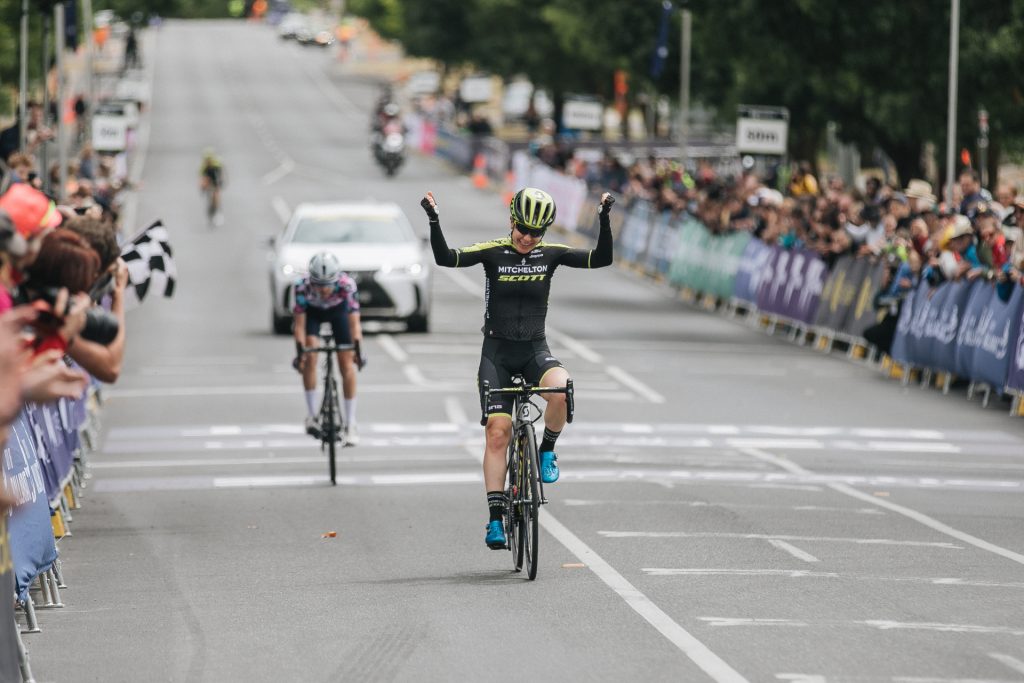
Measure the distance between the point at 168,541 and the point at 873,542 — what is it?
447cm

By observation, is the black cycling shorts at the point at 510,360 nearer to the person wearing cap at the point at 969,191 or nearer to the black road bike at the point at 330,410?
the black road bike at the point at 330,410

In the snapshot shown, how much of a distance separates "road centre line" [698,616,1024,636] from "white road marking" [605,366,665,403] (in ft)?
41.2

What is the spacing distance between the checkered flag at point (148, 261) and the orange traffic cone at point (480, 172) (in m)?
50.2

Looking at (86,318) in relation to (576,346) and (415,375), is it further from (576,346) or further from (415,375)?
(576,346)

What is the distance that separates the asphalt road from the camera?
9.73 meters

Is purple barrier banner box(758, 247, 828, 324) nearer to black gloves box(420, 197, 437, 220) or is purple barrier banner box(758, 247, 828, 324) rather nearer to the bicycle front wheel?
the bicycle front wheel

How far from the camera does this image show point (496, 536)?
12.0 meters

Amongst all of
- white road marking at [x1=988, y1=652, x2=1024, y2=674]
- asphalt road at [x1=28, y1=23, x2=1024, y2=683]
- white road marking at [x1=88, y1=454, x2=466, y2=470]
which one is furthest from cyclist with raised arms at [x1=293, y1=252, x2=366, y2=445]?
white road marking at [x1=988, y1=652, x2=1024, y2=674]

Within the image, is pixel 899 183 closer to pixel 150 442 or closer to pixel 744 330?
pixel 744 330

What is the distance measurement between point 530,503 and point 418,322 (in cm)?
1921

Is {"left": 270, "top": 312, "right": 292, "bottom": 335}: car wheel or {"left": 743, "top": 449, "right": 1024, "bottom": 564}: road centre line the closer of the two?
{"left": 743, "top": 449, "right": 1024, "bottom": 564}: road centre line

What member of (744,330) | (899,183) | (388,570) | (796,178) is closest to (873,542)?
(388,570)

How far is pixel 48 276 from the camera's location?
7.45 meters

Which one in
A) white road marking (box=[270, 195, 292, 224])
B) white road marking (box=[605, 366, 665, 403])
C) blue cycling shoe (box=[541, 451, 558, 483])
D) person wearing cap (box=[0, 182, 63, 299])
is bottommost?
white road marking (box=[270, 195, 292, 224])
